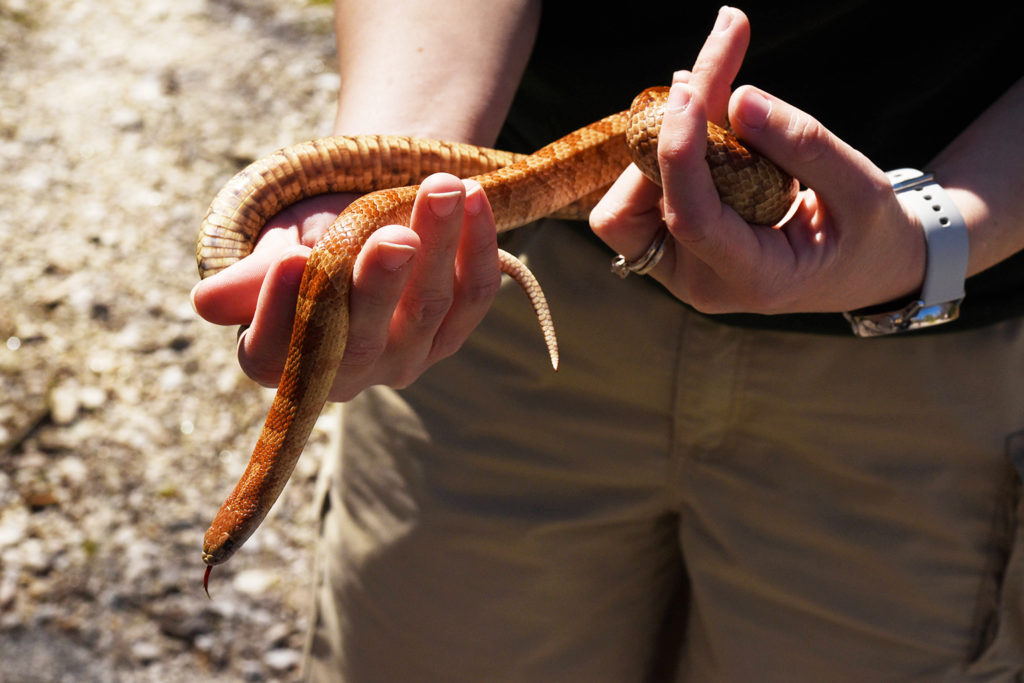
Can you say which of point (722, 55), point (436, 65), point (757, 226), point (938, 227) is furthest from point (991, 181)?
point (436, 65)

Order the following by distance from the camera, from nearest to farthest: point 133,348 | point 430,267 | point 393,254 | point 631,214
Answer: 1. point 393,254
2. point 430,267
3. point 631,214
4. point 133,348

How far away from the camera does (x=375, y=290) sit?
139 centimetres

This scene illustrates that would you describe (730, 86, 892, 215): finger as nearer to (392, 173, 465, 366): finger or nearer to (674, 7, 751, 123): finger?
(674, 7, 751, 123): finger

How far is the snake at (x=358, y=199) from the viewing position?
1.43 meters

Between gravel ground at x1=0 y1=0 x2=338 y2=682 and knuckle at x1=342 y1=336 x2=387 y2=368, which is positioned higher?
knuckle at x1=342 y1=336 x2=387 y2=368

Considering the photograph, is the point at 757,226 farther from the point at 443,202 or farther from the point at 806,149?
the point at 443,202

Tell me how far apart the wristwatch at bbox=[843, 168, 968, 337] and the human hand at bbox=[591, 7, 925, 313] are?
0.02 meters

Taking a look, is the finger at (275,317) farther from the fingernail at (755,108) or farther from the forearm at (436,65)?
the fingernail at (755,108)

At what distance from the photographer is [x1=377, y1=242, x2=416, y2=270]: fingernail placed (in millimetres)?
1332

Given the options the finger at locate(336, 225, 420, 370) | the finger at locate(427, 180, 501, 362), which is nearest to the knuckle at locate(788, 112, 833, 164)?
the finger at locate(427, 180, 501, 362)

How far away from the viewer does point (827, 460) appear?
192cm

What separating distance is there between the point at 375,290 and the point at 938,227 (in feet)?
3.10

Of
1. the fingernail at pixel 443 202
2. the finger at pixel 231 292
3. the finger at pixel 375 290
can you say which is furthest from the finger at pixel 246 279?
the fingernail at pixel 443 202

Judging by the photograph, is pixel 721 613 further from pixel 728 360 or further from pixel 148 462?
pixel 148 462
